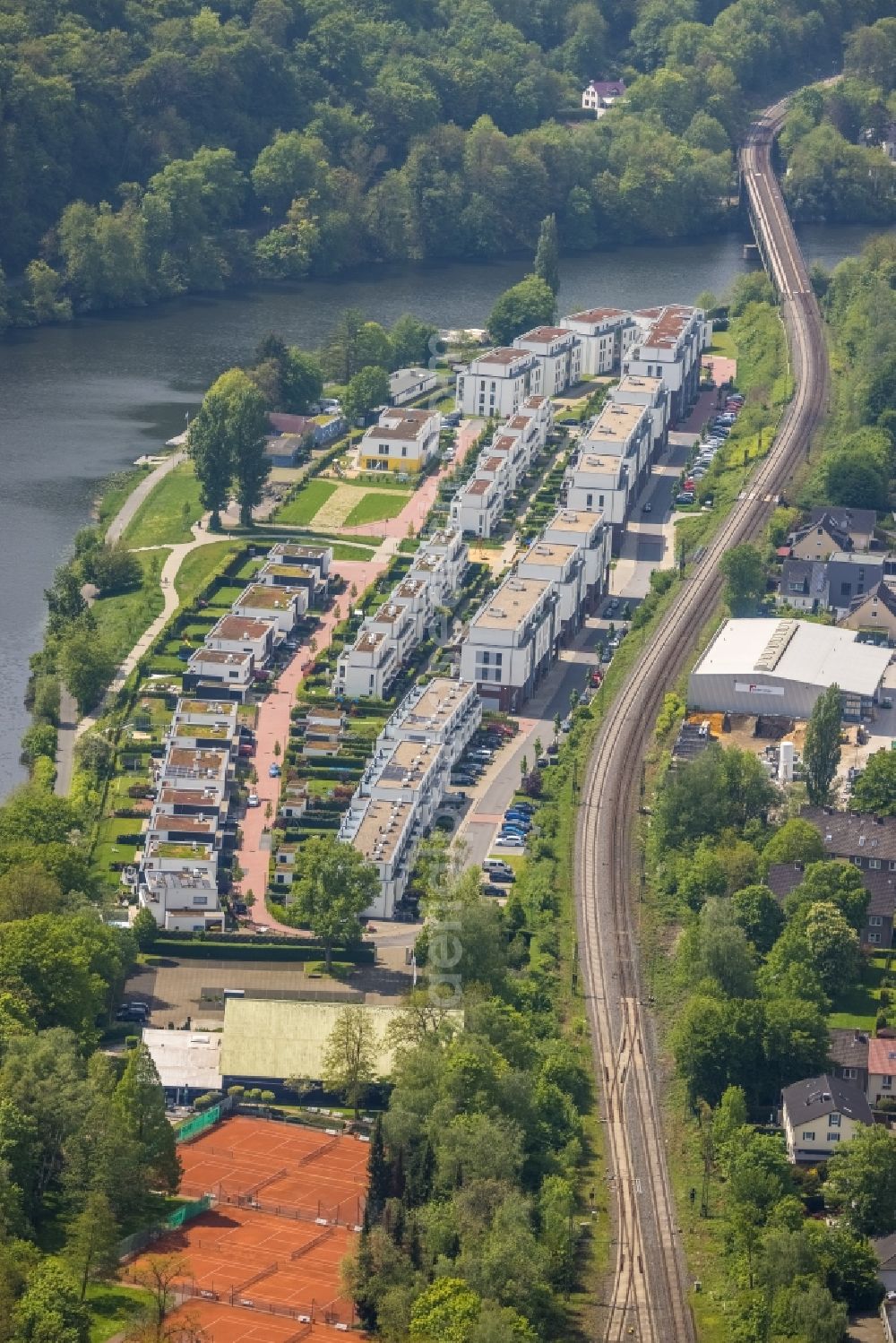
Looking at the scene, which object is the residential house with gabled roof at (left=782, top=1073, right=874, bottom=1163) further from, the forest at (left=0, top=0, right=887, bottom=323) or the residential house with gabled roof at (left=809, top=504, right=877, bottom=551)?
the forest at (left=0, top=0, right=887, bottom=323)

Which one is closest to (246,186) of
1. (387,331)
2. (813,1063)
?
(387,331)

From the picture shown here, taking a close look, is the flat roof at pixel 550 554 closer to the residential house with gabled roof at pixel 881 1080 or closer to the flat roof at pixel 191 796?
the flat roof at pixel 191 796

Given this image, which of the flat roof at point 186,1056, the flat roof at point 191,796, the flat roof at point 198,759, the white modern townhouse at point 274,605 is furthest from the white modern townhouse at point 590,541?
the flat roof at point 186,1056

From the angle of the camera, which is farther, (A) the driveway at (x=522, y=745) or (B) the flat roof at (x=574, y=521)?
(B) the flat roof at (x=574, y=521)

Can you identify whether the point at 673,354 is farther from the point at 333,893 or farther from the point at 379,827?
the point at 333,893

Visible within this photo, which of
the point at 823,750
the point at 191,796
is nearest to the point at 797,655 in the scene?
the point at 823,750

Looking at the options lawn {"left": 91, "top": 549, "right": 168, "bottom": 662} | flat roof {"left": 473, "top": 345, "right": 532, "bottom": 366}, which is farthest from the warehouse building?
flat roof {"left": 473, "top": 345, "right": 532, "bottom": 366}

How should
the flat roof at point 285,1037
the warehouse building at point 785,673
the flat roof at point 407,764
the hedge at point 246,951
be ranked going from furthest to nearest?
the warehouse building at point 785,673 → the flat roof at point 407,764 → the hedge at point 246,951 → the flat roof at point 285,1037
